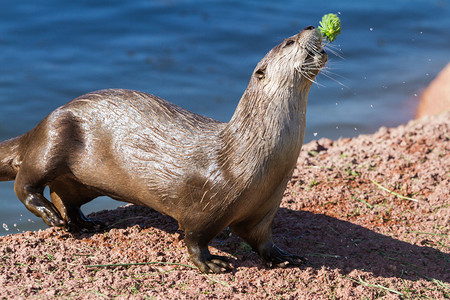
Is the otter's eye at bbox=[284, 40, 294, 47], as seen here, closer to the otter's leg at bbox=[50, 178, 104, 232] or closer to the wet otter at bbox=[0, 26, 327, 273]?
the wet otter at bbox=[0, 26, 327, 273]

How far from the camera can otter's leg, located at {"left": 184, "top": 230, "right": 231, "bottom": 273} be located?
153 inches

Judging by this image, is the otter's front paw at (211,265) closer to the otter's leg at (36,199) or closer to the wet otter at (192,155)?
the wet otter at (192,155)

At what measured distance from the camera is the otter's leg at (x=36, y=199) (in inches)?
167

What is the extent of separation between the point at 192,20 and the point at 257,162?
25.0ft

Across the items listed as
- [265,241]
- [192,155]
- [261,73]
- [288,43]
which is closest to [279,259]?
[265,241]

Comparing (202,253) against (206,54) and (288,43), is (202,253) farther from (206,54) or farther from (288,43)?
(206,54)

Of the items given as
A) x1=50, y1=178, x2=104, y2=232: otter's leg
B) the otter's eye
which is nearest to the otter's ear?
the otter's eye

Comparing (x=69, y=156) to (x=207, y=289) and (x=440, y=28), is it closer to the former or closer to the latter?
(x=207, y=289)

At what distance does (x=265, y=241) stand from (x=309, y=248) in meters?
0.45

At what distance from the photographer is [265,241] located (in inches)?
160

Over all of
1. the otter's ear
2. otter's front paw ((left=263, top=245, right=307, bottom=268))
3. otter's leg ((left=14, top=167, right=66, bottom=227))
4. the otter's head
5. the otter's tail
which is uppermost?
the otter's head

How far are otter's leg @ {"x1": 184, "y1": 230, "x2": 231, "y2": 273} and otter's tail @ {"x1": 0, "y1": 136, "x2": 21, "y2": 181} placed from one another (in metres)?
1.43

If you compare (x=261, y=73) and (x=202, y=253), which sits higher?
(x=261, y=73)

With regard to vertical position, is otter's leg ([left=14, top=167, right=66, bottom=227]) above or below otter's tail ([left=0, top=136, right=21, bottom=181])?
below
